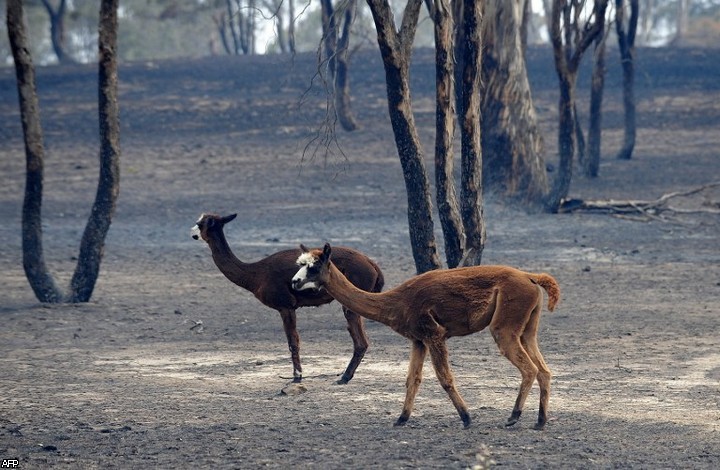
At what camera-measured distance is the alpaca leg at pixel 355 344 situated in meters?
10.3

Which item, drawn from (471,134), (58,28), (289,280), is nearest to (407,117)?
(471,134)

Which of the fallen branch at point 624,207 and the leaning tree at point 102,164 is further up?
the leaning tree at point 102,164

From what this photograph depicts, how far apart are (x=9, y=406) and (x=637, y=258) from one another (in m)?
11.3

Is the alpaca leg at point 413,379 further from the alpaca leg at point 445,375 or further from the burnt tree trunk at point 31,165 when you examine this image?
the burnt tree trunk at point 31,165

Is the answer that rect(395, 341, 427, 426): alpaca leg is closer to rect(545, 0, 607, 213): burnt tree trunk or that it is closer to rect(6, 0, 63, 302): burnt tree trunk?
rect(6, 0, 63, 302): burnt tree trunk

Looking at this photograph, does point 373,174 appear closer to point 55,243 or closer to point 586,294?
point 55,243

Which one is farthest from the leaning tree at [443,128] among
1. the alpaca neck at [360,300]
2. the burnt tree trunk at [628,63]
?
the burnt tree trunk at [628,63]

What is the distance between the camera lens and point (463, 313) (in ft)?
28.3

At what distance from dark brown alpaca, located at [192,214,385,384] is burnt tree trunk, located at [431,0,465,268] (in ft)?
8.27

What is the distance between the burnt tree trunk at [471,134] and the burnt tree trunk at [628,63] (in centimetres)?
1337

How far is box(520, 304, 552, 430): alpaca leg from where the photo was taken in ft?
28.0

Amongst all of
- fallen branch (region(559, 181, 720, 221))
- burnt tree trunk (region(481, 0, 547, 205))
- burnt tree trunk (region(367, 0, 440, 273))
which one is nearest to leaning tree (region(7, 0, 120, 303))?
burnt tree trunk (region(367, 0, 440, 273))

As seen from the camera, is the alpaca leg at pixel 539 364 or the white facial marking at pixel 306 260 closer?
the alpaca leg at pixel 539 364

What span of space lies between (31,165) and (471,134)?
5.63m
